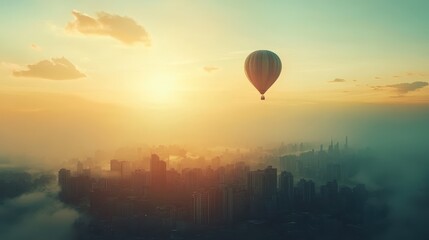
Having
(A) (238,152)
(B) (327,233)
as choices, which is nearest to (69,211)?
(B) (327,233)

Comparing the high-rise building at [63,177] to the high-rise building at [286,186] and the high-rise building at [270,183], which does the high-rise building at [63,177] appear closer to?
the high-rise building at [270,183]

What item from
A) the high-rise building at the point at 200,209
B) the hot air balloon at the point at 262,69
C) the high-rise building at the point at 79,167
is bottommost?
the high-rise building at the point at 200,209

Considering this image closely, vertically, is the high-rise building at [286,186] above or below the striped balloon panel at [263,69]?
below

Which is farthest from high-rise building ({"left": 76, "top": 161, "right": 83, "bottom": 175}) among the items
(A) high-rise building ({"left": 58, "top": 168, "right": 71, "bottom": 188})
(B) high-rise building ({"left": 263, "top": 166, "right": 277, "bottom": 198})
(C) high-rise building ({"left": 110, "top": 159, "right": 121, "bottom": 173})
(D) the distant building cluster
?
(B) high-rise building ({"left": 263, "top": 166, "right": 277, "bottom": 198})

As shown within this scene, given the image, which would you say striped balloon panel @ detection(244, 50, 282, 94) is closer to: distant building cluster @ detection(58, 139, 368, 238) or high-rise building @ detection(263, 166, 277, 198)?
distant building cluster @ detection(58, 139, 368, 238)

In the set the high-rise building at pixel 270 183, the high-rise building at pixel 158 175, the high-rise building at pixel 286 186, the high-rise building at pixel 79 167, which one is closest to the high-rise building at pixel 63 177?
the high-rise building at pixel 79 167

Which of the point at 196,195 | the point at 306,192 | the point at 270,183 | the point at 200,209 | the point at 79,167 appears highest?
the point at 79,167

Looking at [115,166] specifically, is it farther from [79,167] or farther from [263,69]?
[263,69]

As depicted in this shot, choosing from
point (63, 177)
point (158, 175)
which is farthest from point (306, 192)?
point (63, 177)

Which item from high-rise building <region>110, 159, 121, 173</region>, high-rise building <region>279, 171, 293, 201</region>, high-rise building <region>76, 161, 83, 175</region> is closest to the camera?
high-rise building <region>279, 171, 293, 201</region>
